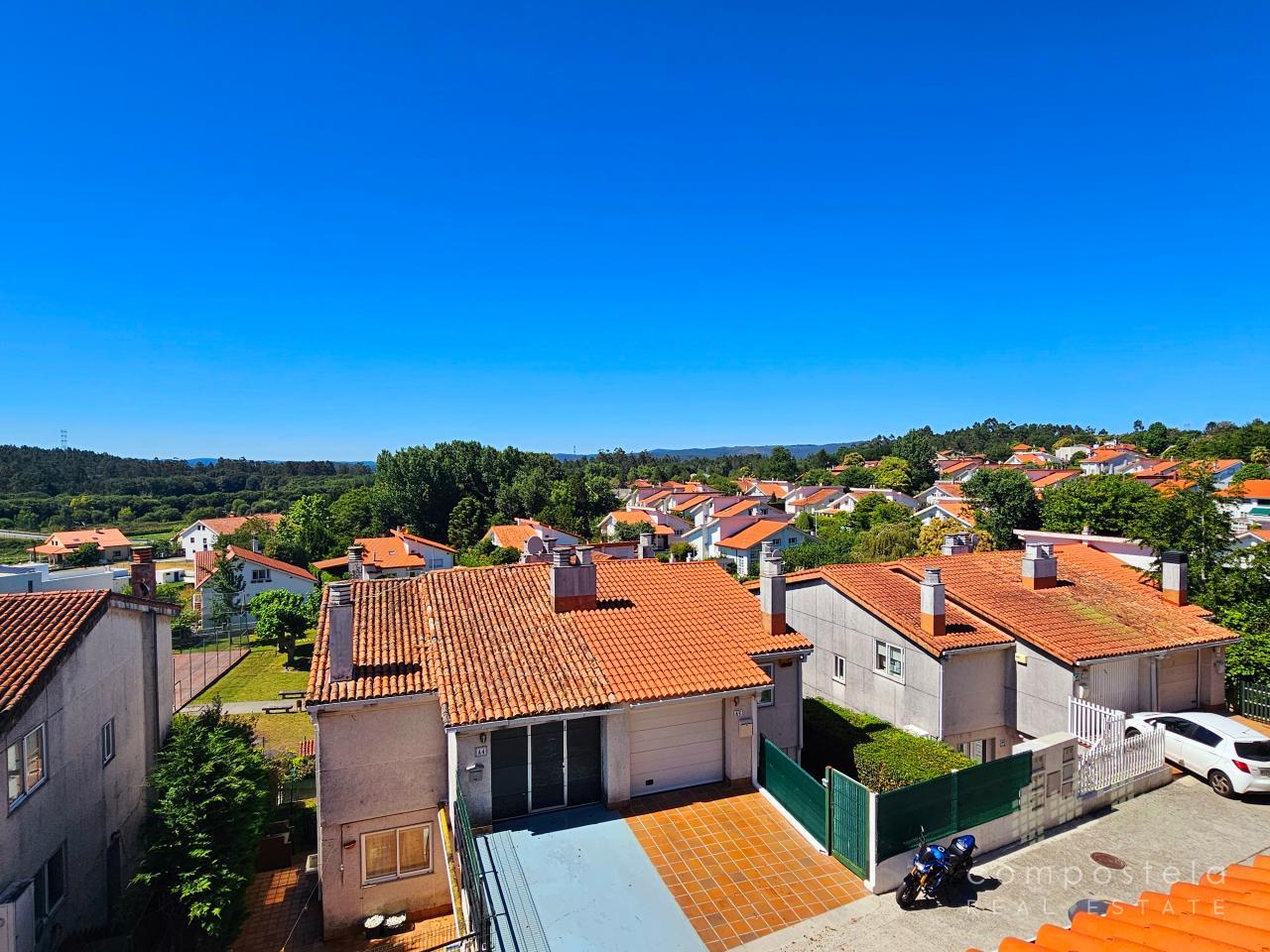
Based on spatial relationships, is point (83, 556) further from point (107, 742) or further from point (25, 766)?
point (25, 766)

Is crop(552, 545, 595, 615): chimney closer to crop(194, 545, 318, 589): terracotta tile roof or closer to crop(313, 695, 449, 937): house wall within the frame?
crop(313, 695, 449, 937): house wall

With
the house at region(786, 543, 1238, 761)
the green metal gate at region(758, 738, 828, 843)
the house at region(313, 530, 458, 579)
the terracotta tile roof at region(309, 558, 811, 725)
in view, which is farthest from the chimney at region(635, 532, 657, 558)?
the house at region(313, 530, 458, 579)

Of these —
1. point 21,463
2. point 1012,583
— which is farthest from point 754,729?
point 21,463

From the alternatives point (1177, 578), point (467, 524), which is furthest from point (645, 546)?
point (467, 524)

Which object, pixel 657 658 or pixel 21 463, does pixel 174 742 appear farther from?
pixel 21 463

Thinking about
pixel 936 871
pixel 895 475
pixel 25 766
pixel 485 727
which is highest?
pixel 895 475
